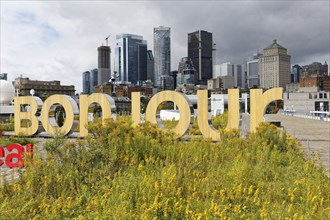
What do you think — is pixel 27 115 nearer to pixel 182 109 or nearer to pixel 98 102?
pixel 98 102

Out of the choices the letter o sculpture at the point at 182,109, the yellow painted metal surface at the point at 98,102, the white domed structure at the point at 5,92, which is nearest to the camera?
the letter o sculpture at the point at 182,109

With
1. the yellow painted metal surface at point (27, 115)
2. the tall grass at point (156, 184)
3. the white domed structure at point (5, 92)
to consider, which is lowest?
the tall grass at point (156, 184)

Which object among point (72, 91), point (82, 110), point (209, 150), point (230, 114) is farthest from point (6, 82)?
point (72, 91)

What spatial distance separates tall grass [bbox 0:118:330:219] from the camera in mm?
4695

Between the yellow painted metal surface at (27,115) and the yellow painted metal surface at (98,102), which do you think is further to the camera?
the yellow painted metal surface at (27,115)

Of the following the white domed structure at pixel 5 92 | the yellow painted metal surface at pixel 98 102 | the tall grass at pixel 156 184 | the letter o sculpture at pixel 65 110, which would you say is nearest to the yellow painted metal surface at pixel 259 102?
the tall grass at pixel 156 184

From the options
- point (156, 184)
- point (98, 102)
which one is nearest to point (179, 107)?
point (98, 102)

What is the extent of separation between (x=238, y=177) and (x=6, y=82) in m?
53.6

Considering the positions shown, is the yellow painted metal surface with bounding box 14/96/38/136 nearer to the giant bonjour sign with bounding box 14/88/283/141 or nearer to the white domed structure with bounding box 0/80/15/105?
the giant bonjour sign with bounding box 14/88/283/141

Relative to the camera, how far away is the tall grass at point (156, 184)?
4.70 m

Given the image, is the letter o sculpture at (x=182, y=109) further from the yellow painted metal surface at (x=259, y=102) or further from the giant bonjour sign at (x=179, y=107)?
the yellow painted metal surface at (x=259, y=102)

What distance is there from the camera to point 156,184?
507 centimetres

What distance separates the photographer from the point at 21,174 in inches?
245

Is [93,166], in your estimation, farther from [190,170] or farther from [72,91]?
[72,91]
